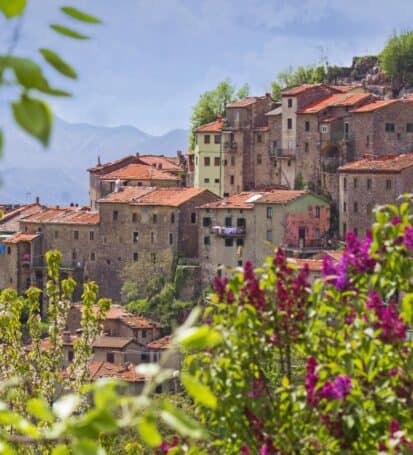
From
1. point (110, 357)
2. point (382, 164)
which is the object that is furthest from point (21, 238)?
point (382, 164)

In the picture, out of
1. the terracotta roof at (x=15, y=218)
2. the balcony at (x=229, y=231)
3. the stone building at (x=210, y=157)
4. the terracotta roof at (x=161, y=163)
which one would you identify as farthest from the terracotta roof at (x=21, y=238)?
the terracotta roof at (x=161, y=163)

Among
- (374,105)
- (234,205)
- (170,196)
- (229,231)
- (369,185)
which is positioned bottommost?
(229,231)

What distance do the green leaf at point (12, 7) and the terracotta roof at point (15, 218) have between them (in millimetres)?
72625

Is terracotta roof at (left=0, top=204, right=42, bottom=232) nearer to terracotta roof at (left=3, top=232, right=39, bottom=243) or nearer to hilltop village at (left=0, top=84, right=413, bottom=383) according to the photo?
hilltop village at (left=0, top=84, right=413, bottom=383)

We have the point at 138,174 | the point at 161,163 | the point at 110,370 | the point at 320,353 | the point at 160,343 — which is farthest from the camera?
the point at 161,163

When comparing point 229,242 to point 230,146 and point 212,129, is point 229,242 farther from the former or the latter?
point 212,129

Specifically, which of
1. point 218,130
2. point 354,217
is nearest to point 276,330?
point 354,217

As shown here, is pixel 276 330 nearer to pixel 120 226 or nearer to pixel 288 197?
pixel 288 197

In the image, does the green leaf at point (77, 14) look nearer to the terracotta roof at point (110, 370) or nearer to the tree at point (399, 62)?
the terracotta roof at point (110, 370)

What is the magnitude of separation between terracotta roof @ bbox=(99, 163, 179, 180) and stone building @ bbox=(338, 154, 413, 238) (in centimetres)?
1567

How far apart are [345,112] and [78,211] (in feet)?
53.4

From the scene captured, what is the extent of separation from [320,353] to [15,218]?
2856 inches

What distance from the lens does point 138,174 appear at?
75.5m

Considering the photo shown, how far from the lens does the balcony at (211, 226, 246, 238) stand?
62.4 m
